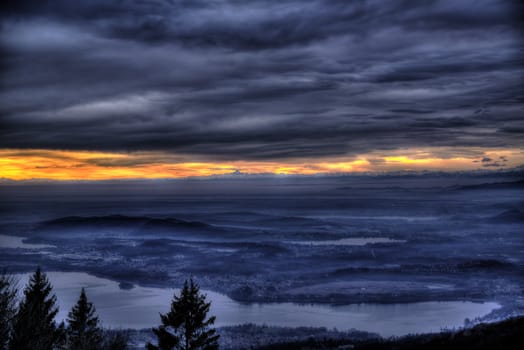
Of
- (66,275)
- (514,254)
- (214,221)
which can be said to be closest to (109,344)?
(66,275)

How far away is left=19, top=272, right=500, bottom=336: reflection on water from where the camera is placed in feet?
145

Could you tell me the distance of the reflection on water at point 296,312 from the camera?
44188mm

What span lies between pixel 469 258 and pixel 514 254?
461 inches

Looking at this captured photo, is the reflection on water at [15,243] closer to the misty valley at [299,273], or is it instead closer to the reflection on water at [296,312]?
the misty valley at [299,273]

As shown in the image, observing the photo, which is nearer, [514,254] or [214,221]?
[514,254]

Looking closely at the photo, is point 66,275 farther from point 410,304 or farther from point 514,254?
point 514,254

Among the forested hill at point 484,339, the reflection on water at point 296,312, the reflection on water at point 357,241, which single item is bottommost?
the reflection on water at point 296,312

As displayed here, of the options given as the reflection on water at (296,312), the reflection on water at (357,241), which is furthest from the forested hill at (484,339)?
the reflection on water at (357,241)

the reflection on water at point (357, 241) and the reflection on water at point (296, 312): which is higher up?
the reflection on water at point (357, 241)

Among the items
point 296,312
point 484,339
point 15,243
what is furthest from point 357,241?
point 484,339

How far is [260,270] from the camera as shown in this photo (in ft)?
243

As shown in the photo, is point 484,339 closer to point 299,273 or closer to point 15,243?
point 299,273

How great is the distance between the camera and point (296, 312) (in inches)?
1922

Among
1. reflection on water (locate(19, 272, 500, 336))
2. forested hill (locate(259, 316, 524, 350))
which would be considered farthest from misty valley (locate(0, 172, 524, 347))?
forested hill (locate(259, 316, 524, 350))
